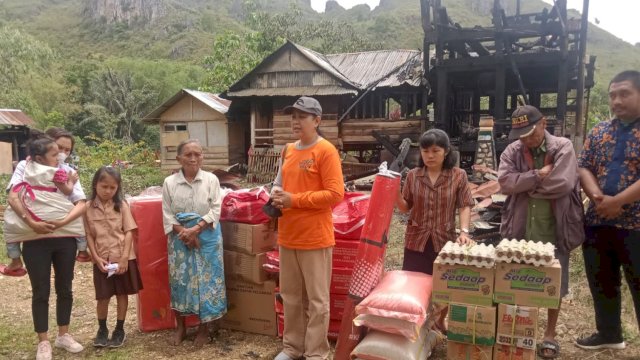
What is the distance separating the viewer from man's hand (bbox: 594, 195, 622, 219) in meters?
2.90

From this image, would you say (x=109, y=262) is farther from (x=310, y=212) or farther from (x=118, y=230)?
(x=310, y=212)

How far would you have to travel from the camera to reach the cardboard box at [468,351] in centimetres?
279

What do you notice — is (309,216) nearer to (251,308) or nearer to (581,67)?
(251,308)

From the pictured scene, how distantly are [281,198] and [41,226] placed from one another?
1.77m

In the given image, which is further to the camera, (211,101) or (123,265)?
(211,101)

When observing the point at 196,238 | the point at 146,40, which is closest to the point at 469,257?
the point at 196,238

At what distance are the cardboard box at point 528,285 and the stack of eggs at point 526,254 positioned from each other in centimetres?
4

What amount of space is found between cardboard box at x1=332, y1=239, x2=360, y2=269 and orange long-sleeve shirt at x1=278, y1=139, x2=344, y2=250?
1.47ft

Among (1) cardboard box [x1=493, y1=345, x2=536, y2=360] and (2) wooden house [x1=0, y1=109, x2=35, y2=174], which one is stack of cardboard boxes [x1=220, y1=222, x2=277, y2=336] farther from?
(2) wooden house [x1=0, y1=109, x2=35, y2=174]

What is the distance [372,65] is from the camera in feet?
55.8

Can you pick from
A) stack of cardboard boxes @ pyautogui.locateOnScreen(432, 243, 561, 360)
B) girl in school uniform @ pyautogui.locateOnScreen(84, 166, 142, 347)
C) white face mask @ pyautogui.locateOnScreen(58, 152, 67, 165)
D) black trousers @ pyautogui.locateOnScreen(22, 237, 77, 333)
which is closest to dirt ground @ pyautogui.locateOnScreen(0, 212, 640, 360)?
girl in school uniform @ pyautogui.locateOnScreen(84, 166, 142, 347)

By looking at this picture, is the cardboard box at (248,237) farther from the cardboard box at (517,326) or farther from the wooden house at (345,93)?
the wooden house at (345,93)

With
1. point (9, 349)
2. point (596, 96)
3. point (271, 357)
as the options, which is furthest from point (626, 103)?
point (596, 96)

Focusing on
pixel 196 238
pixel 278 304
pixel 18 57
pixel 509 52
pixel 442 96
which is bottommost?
pixel 278 304
